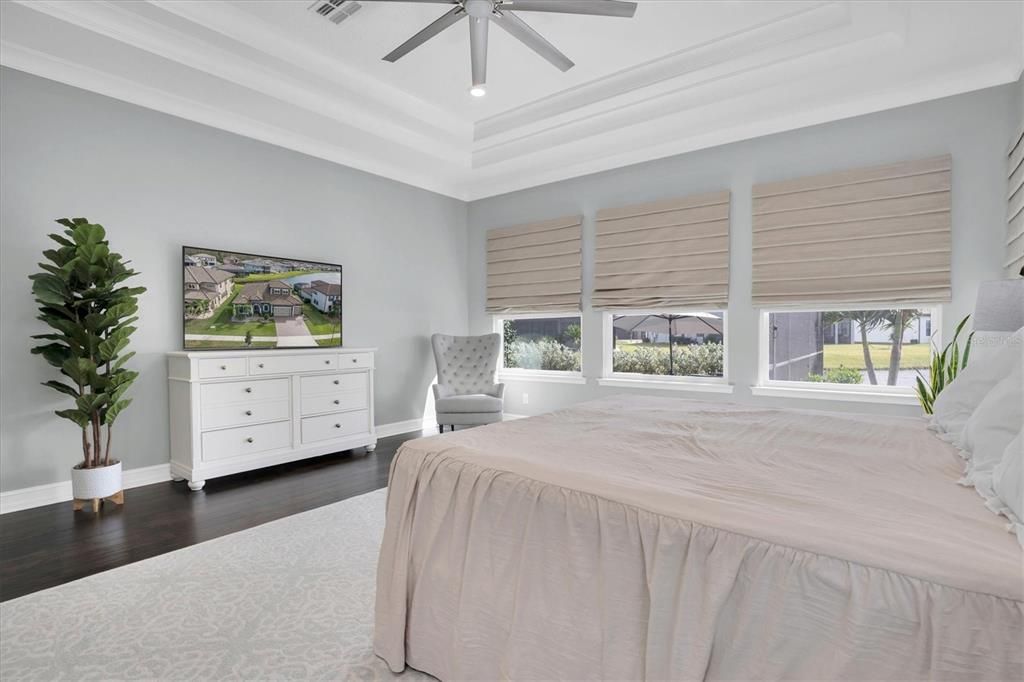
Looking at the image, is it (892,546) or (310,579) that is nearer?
(892,546)

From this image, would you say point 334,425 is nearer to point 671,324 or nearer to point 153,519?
point 153,519

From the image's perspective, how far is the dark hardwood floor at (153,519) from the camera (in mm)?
2383

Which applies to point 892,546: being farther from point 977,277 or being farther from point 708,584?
point 977,277

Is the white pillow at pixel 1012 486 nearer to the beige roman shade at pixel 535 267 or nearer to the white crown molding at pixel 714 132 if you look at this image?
the white crown molding at pixel 714 132

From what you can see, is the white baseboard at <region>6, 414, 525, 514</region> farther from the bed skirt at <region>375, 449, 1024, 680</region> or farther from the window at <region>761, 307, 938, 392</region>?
the window at <region>761, 307, 938, 392</region>

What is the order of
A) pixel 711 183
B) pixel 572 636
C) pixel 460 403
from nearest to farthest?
pixel 572 636 < pixel 711 183 < pixel 460 403

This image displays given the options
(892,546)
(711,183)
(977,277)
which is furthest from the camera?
(711,183)

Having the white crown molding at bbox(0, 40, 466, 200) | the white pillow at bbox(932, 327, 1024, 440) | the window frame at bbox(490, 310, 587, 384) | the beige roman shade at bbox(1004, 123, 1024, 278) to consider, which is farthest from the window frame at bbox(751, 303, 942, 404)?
the white crown molding at bbox(0, 40, 466, 200)

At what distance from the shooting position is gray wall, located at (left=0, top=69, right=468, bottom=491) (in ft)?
10.3

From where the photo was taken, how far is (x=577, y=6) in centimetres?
258

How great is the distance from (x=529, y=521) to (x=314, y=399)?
3.38 metres

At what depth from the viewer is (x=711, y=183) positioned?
177 inches

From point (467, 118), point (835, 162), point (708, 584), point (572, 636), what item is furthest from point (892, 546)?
point (467, 118)

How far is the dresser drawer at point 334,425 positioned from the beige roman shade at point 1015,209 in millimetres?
4738
